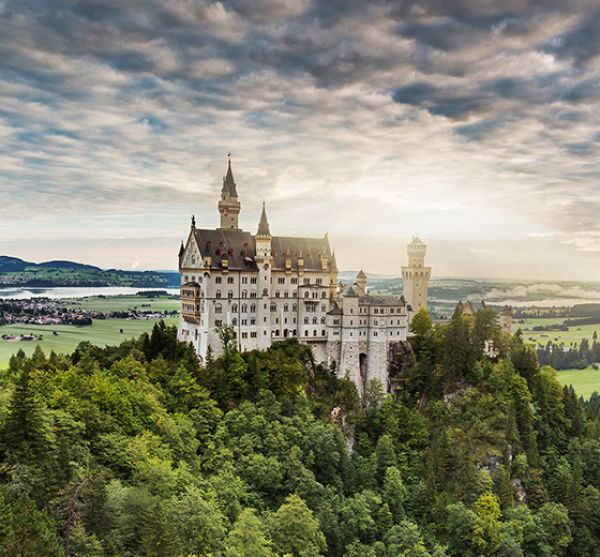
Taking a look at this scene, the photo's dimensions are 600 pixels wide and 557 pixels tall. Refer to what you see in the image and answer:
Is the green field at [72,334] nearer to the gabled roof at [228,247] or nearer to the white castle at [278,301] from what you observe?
the white castle at [278,301]

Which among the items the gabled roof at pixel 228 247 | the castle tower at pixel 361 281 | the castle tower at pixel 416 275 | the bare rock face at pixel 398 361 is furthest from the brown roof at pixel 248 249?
the castle tower at pixel 416 275

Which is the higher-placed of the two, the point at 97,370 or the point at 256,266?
the point at 256,266

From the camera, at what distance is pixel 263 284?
3976 inches

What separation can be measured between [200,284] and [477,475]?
4933cm

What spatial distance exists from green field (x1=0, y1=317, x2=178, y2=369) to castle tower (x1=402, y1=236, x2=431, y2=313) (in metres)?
47.2

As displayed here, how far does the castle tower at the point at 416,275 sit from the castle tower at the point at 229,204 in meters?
38.7

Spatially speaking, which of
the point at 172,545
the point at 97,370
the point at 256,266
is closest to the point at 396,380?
the point at 256,266

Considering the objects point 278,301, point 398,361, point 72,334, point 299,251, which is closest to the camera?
point 278,301

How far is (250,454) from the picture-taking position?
7912 centimetres

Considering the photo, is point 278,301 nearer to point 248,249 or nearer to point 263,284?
point 263,284

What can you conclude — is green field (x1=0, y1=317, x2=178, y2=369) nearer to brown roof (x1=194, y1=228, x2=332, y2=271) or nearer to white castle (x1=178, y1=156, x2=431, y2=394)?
white castle (x1=178, y1=156, x2=431, y2=394)

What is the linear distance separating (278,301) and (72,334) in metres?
42.7

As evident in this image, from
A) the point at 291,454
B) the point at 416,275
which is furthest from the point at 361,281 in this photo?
the point at 291,454

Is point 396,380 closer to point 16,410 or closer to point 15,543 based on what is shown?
point 16,410
